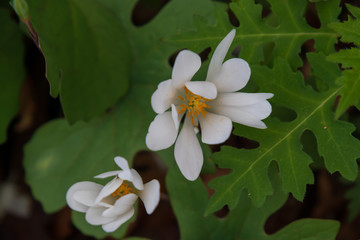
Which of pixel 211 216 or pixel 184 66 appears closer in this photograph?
pixel 184 66

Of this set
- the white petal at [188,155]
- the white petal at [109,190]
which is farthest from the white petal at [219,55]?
the white petal at [109,190]

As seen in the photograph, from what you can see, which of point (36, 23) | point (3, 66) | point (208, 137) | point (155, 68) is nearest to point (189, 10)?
point (155, 68)

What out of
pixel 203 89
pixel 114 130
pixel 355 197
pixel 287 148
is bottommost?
pixel 355 197

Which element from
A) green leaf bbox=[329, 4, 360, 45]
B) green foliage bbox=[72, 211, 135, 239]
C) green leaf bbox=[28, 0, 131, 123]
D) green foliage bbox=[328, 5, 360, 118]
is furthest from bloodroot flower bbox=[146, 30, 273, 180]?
green foliage bbox=[72, 211, 135, 239]

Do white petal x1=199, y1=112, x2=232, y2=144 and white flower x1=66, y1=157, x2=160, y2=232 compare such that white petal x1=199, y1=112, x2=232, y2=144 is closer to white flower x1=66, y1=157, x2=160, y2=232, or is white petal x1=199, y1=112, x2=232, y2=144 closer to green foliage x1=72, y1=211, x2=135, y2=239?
white flower x1=66, y1=157, x2=160, y2=232

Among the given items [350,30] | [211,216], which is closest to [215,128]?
[350,30]

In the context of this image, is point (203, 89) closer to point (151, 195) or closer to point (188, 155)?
point (188, 155)

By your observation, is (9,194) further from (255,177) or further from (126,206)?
(255,177)
